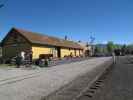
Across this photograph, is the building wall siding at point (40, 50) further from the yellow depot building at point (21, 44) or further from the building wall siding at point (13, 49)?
the building wall siding at point (13, 49)

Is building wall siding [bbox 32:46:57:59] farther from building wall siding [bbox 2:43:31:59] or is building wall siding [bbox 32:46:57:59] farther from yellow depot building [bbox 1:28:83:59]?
building wall siding [bbox 2:43:31:59]

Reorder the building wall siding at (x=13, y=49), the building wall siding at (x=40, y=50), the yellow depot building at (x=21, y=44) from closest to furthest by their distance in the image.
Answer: the yellow depot building at (x=21, y=44) < the building wall siding at (x=40, y=50) < the building wall siding at (x=13, y=49)

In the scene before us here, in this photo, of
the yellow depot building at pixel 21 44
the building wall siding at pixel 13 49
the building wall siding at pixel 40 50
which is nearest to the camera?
the yellow depot building at pixel 21 44

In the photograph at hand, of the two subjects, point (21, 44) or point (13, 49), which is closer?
point (21, 44)

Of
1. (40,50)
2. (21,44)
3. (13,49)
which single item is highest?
(21,44)

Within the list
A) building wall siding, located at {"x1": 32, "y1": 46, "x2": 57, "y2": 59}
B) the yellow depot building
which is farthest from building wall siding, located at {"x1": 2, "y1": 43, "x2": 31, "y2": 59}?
building wall siding, located at {"x1": 32, "y1": 46, "x2": 57, "y2": 59}

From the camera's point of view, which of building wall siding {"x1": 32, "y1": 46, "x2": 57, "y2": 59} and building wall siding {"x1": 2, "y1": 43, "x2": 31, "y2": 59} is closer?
building wall siding {"x1": 32, "y1": 46, "x2": 57, "y2": 59}

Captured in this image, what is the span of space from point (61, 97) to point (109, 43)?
16765 cm

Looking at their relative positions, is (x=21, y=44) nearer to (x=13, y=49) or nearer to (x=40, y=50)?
(x=13, y=49)

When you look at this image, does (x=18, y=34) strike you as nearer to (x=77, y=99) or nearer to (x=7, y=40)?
(x=7, y=40)

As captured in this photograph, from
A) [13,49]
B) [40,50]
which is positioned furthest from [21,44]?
[40,50]

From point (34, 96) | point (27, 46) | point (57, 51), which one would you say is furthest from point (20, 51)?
point (34, 96)

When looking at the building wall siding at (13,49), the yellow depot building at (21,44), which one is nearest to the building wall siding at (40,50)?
the yellow depot building at (21,44)

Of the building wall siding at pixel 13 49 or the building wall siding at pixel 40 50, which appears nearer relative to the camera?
the building wall siding at pixel 40 50
